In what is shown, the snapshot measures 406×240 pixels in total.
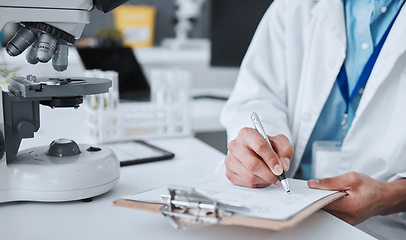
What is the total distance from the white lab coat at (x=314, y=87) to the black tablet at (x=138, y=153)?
0.61ft

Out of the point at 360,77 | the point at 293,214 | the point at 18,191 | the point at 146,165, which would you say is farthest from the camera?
the point at 360,77

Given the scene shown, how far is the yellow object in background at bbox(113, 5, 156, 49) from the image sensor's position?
2.91m

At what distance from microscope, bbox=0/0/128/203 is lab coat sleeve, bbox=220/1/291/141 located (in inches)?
18.3

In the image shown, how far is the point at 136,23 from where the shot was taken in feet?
9.74

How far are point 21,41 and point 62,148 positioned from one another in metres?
0.21

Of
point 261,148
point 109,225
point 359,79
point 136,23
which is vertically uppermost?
point 136,23

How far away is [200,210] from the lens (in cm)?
60

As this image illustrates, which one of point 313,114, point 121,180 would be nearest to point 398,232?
point 313,114

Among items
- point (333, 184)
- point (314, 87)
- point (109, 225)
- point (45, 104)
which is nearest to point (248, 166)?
point (333, 184)

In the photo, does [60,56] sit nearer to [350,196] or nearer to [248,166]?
[248,166]

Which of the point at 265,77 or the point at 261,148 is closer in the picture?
the point at 261,148

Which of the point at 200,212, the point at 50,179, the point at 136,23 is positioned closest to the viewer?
the point at 200,212

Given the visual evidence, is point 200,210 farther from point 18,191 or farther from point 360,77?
point 360,77

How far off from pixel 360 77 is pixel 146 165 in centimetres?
61
